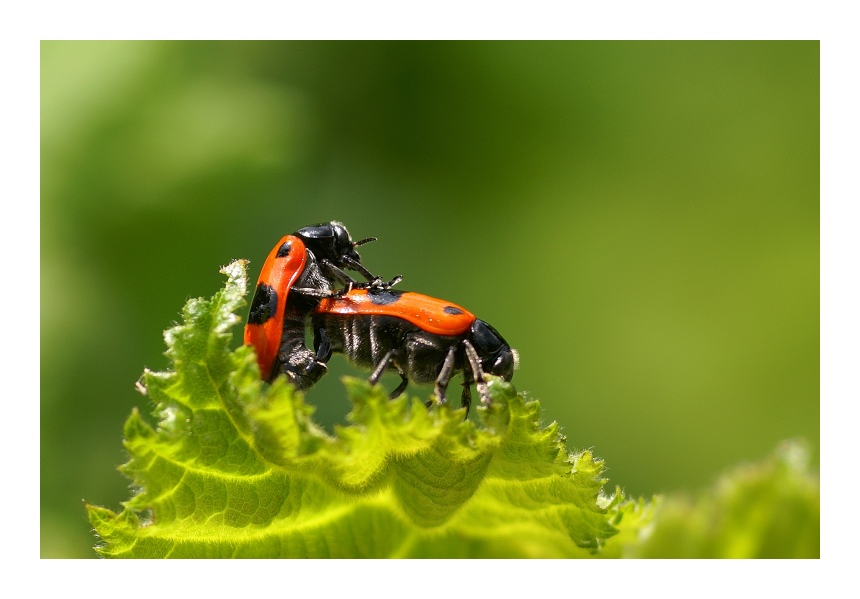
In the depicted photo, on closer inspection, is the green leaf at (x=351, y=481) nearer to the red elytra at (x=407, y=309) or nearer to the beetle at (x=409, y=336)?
the beetle at (x=409, y=336)

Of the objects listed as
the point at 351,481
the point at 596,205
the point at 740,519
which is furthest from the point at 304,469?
the point at 596,205

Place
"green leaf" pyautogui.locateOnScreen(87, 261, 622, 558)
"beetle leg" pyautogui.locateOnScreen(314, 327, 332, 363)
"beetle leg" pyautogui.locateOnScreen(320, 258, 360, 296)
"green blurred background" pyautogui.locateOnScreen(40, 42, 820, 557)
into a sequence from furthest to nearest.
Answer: "green blurred background" pyautogui.locateOnScreen(40, 42, 820, 557) → "beetle leg" pyautogui.locateOnScreen(320, 258, 360, 296) → "beetle leg" pyautogui.locateOnScreen(314, 327, 332, 363) → "green leaf" pyautogui.locateOnScreen(87, 261, 622, 558)

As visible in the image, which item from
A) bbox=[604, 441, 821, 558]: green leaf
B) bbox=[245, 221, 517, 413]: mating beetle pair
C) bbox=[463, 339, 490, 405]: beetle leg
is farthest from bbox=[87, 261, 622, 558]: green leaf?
bbox=[245, 221, 517, 413]: mating beetle pair

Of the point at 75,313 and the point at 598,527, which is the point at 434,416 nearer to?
the point at 598,527

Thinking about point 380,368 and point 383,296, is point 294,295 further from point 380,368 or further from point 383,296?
point 380,368

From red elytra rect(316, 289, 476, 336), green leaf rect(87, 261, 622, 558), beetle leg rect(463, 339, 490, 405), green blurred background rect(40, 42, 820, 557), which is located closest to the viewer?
green leaf rect(87, 261, 622, 558)

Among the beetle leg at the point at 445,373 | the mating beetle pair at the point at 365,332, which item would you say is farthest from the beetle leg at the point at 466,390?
the beetle leg at the point at 445,373

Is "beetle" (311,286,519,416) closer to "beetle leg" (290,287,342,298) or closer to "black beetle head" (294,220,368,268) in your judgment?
"beetle leg" (290,287,342,298)

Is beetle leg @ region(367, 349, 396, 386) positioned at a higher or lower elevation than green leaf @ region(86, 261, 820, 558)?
higher

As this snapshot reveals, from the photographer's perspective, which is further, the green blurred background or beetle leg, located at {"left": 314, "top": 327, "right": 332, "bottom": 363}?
the green blurred background
